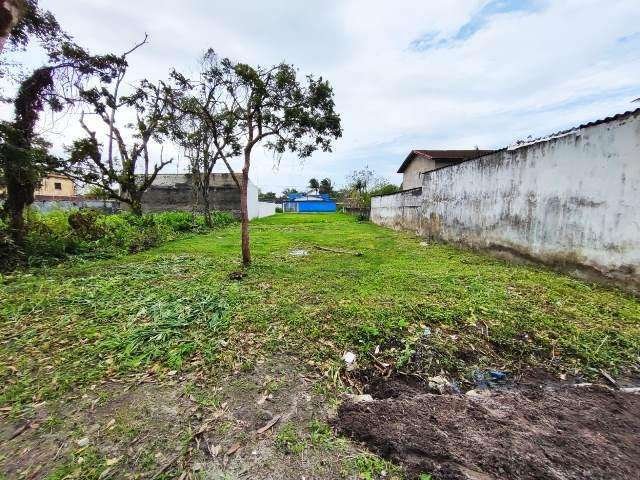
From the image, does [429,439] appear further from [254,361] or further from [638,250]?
[638,250]

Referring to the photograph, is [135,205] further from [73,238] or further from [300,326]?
[300,326]

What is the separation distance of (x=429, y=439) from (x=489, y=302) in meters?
2.74

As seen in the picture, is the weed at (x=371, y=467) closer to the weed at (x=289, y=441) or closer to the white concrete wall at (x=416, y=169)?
the weed at (x=289, y=441)

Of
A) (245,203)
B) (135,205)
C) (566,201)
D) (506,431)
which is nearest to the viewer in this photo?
(506,431)

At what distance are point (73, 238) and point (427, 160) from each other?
1905cm

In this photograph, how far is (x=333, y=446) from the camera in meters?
1.90

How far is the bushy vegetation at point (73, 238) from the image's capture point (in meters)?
6.53

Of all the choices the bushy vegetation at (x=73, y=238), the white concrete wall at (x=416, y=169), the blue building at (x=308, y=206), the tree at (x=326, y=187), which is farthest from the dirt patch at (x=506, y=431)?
the tree at (x=326, y=187)

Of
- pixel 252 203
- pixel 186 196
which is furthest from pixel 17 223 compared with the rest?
pixel 252 203

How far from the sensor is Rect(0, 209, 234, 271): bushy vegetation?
6.53 m

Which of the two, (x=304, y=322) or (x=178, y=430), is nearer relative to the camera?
(x=178, y=430)

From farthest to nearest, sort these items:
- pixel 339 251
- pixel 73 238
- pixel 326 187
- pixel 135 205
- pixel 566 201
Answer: pixel 326 187
pixel 135 205
pixel 339 251
pixel 73 238
pixel 566 201

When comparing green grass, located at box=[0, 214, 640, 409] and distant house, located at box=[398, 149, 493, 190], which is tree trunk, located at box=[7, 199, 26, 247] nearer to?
green grass, located at box=[0, 214, 640, 409]

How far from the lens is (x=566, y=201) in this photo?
5.22 metres
